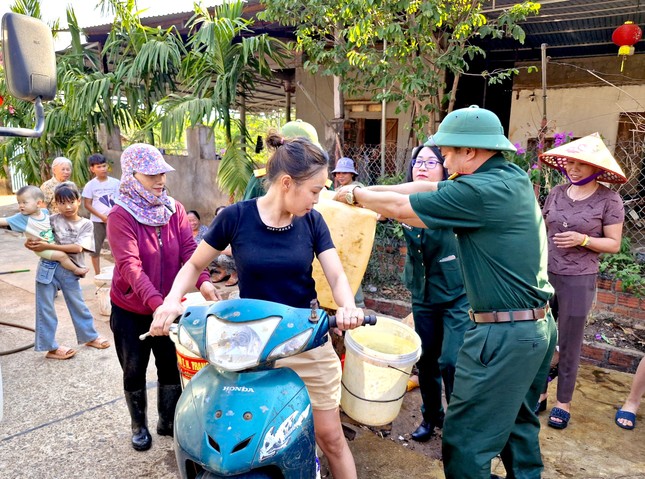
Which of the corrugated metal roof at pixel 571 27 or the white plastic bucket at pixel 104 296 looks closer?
the white plastic bucket at pixel 104 296

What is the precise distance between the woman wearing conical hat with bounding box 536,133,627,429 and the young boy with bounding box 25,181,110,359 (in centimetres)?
366

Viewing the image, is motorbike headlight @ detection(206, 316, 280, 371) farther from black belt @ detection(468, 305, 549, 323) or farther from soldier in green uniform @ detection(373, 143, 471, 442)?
soldier in green uniform @ detection(373, 143, 471, 442)

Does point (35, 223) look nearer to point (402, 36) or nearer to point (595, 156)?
point (402, 36)

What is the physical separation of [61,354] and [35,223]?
111 cm

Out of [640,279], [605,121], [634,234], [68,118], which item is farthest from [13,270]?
[605,121]

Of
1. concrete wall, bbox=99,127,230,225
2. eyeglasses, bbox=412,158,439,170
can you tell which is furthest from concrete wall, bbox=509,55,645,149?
eyeglasses, bbox=412,158,439,170

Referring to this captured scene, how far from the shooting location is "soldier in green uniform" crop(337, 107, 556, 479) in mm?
1987

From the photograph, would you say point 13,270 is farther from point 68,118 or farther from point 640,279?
point 640,279

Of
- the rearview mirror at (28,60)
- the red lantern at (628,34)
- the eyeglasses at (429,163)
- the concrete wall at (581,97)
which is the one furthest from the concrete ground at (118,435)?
the concrete wall at (581,97)

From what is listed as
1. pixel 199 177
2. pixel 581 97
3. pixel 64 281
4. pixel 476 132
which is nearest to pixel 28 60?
pixel 476 132

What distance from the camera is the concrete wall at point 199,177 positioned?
7.71m

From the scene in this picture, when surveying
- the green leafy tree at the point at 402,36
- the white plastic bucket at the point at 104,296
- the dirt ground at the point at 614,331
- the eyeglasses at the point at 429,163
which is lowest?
the dirt ground at the point at 614,331

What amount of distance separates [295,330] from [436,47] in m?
4.87

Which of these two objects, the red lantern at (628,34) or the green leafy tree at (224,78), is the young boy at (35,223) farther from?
the red lantern at (628,34)
